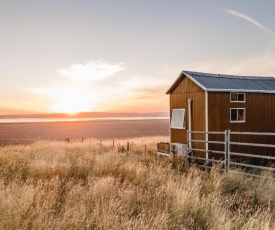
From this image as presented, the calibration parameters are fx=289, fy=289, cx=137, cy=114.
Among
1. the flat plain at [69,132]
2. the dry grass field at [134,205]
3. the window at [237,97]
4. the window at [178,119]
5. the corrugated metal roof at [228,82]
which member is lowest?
the flat plain at [69,132]

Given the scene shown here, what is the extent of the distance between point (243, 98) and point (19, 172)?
476 inches

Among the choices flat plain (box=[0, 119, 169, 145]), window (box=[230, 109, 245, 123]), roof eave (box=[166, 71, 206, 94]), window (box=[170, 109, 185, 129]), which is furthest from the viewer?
flat plain (box=[0, 119, 169, 145])

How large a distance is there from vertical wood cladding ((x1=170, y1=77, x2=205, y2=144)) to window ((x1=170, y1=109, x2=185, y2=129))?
201 millimetres

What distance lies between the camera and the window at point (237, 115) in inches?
611

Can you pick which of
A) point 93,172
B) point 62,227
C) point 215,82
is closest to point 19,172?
point 93,172

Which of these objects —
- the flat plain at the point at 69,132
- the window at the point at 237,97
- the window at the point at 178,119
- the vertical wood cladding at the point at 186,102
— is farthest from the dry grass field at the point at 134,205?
the flat plain at the point at 69,132

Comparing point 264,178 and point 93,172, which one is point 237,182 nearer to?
point 264,178

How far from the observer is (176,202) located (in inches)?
223

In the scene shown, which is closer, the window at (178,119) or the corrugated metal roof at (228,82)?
the corrugated metal roof at (228,82)

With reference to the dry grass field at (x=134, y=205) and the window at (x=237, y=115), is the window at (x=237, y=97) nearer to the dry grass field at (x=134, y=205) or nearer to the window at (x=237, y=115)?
the window at (x=237, y=115)

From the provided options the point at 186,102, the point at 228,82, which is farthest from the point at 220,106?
the point at 186,102

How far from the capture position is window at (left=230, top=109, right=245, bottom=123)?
15.5 m

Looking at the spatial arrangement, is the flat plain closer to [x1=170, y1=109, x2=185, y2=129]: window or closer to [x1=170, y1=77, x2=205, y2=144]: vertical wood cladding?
[x1=170, y1=109, x2=185, y2=129]: window

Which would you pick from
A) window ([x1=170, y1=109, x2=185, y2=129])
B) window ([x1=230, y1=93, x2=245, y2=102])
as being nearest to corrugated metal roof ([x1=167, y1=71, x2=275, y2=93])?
window ([x1=230, y1=93, x2=245, y2=102])
